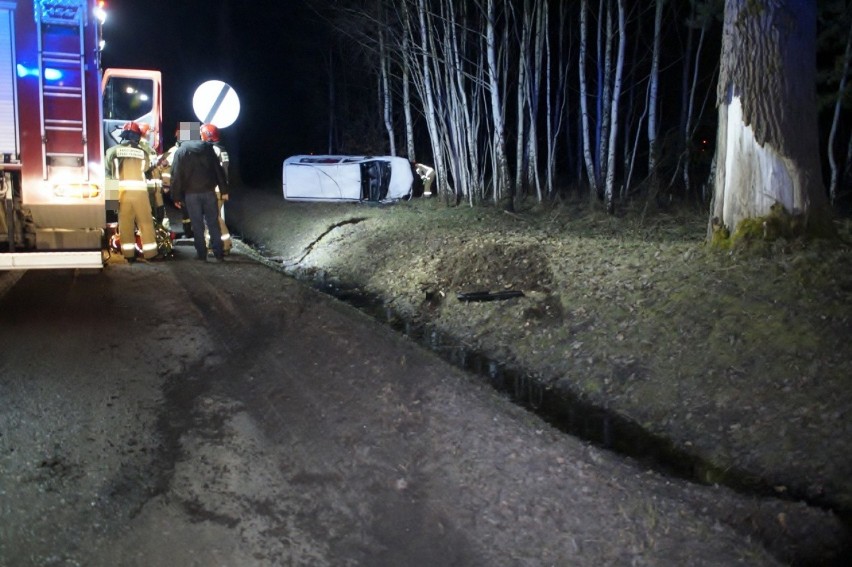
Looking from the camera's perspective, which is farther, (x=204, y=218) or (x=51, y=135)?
(x=204, y=218)

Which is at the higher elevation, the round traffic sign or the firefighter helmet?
the round traffic sign

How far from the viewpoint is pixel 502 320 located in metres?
9.41

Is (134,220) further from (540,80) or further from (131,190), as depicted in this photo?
(540,80)

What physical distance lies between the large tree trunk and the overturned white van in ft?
37.8

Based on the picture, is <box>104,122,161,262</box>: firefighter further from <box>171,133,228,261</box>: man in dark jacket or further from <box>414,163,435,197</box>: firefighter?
<box>414,163,435,197</box>: firefighter

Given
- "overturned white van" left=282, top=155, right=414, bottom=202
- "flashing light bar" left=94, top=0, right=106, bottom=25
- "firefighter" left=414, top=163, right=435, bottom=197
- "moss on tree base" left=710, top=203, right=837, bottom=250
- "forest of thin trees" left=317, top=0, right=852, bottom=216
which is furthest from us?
"firefighter" left=414, top=163, right=435, bottom=197

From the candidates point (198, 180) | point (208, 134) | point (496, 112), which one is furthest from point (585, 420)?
point (496, 112)

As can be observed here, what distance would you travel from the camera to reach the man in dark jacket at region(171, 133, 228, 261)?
11383 millimetres

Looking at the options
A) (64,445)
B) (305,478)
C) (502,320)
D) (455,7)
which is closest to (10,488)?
(64,445)

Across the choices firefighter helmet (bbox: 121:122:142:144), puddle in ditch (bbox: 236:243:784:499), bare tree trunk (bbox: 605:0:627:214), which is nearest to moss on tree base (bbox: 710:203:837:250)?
puddle in ditch (bbox: 236:243:784:499)

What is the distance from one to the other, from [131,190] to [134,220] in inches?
21.6

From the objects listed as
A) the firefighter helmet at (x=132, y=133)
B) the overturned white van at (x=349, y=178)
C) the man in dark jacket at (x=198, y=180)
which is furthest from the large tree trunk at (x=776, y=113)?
the overturned white van at (x=349, y=178)

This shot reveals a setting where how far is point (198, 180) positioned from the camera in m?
11.5

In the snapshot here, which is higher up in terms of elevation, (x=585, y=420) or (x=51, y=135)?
(x=51, y=135)
